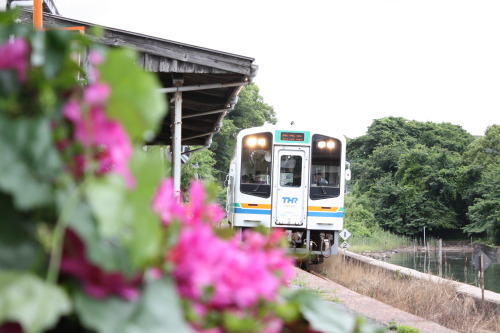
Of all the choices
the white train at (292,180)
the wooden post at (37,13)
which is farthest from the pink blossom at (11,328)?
the white train at (292,180)

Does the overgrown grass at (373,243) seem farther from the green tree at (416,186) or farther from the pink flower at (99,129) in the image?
the pink flower at (99,129)

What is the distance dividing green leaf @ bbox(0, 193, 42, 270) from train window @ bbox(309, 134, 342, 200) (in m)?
11.8

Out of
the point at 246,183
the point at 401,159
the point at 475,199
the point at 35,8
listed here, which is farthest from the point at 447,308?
the point at 401,159

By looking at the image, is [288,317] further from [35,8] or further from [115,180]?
[35,8]

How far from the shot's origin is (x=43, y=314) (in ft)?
1.95

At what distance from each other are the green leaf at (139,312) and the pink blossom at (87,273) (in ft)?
0.03

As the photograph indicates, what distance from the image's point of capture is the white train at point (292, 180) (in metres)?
12.3

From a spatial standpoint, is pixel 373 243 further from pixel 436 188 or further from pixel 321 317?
pixel 321 317

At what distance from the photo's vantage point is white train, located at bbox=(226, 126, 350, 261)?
1229cm

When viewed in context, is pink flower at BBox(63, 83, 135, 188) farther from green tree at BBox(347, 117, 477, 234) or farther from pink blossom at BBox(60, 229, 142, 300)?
green tree at BBox(347, 117, 477, 234)

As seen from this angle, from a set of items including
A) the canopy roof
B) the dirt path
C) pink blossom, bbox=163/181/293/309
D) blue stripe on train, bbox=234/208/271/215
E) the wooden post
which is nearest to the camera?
pink blossom, bbox=163/181/293/309

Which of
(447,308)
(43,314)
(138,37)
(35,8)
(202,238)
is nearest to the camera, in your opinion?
(43,314)

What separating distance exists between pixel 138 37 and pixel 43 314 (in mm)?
6639

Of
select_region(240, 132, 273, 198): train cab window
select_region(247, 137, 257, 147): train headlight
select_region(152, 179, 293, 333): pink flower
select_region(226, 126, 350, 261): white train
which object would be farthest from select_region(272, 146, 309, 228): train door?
select_region(152, 179, 293, 333): pink flower
